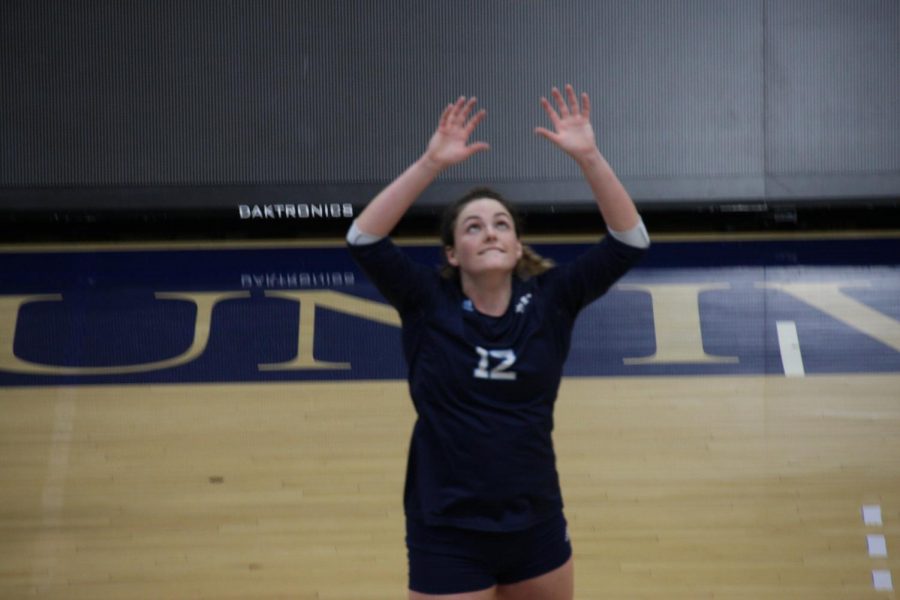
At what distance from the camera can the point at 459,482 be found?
205 centimetres

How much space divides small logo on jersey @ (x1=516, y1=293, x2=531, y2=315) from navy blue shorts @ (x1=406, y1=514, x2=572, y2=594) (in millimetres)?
382

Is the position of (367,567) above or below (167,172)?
below

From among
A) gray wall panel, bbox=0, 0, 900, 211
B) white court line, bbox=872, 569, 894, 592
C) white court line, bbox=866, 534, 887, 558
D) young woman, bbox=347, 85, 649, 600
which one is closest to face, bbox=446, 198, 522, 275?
young woman, bbox=347, 85, 649, 600

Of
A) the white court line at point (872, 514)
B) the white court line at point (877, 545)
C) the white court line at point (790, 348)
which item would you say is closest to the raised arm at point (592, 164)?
the white court line at point (877, 545)

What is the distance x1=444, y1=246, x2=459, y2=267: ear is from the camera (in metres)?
2.21

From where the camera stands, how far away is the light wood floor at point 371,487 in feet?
11.8

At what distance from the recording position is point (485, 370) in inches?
81.7

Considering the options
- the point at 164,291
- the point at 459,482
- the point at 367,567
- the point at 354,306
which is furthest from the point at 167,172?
the point at 459,482

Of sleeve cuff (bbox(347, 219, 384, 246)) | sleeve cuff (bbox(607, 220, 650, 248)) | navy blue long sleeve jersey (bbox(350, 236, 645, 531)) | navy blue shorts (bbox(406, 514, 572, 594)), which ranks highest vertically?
sleeve cuff (bbox(347, 219, 384, 246))

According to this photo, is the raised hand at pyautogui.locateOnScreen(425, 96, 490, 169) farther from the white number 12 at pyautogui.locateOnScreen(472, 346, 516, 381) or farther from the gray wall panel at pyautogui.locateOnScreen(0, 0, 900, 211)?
the gray wall panel at pyautogui.locateOnScreen(0, 0, 900, 211)

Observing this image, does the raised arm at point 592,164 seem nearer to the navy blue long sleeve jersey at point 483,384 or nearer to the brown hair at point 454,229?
the navy blue long sleeve jersey at point 483,384

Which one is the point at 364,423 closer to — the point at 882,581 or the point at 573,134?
the point at 882,581

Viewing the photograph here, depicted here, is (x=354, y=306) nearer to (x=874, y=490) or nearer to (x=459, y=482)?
(x=874, y=490)

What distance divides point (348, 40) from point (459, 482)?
4149mm
